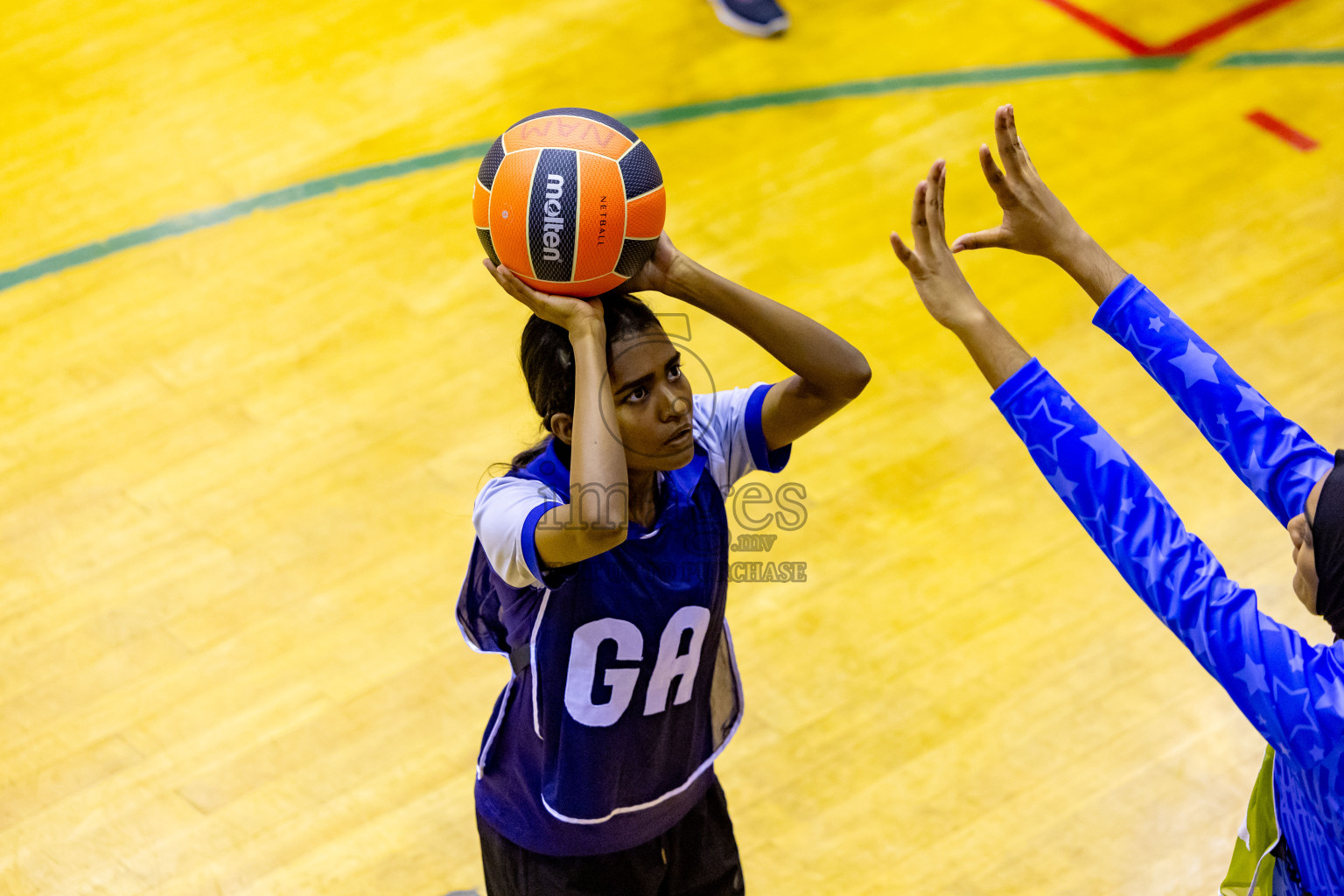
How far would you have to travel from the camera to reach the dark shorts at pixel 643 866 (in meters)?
2.33

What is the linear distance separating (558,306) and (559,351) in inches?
4.1

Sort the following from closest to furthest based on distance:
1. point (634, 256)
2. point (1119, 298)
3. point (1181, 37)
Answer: point (1119, 298) → point (634, 256) → point (1181, 37)

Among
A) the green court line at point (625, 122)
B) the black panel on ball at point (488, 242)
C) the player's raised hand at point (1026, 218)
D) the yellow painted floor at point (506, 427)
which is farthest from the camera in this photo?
the green court line at point (625, 122)

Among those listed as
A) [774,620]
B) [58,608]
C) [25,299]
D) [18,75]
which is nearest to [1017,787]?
[774,620]

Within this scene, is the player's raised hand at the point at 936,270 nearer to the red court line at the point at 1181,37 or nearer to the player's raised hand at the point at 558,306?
the player's raised hand at the point at 558,306

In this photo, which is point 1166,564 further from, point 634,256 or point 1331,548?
point 634,256

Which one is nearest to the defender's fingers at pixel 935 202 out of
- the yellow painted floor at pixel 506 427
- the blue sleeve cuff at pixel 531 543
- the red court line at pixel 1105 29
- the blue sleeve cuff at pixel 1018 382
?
the blue sleeve cuff at pixel 1018 382

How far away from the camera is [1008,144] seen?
2.01 metres

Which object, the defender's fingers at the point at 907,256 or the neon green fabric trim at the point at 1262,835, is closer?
the defender's fingers at the point at 907,256

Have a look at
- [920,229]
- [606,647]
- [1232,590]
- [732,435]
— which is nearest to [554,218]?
[732,435]

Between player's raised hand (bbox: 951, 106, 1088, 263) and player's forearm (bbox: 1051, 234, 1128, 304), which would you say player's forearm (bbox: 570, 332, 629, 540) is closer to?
player's raised hand (bbox: 951, 106, 1088, 263)

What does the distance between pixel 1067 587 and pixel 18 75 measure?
4.84 metres

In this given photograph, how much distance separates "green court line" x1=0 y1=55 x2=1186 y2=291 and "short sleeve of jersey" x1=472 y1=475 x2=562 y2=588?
3398 millimetres

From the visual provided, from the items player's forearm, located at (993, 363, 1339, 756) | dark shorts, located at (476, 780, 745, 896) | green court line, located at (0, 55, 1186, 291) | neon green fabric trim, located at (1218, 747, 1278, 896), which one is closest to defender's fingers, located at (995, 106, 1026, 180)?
player's forearm, located at (993, 363, 1339, 756)
